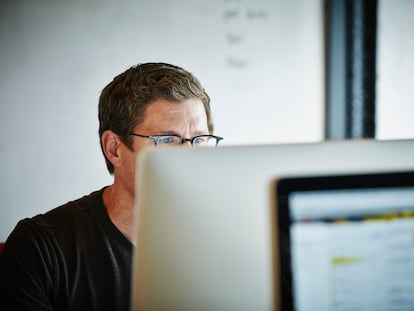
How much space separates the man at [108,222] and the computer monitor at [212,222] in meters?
0.55

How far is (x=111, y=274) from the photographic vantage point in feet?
3.69

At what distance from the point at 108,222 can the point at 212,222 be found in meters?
0.64

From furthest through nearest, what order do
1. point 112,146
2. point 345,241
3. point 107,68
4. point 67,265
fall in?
point 107,68 < point 112,146 < point 67,265 < point 345,241

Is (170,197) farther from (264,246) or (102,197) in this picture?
(102,197)

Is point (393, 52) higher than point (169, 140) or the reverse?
higher

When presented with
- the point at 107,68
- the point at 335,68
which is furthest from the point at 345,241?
the point at 335,68

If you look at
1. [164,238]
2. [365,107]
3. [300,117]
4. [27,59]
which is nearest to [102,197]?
[164,238]

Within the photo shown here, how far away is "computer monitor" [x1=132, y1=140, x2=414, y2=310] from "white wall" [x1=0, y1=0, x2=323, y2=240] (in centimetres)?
166

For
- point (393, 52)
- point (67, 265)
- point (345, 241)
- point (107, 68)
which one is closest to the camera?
point (345, 241)

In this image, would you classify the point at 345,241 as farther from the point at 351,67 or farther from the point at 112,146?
the point at 351,67

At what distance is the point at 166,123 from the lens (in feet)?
4.18

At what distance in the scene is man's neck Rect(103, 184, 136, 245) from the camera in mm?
1206

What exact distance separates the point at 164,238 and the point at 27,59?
1.78m

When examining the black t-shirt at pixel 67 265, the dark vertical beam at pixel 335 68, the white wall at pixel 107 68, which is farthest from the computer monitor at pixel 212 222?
the dark vertical beam at pixel 335 68
